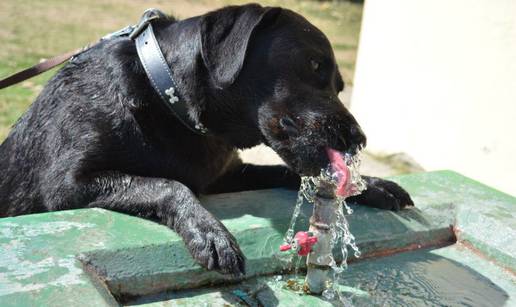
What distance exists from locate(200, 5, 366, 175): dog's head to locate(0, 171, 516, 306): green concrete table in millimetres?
418

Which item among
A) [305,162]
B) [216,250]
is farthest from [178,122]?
[216,250]

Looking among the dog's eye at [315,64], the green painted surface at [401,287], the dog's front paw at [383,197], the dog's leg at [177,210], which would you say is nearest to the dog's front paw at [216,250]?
the dog's leg at [177,210]

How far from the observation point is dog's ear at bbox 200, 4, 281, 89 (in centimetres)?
271

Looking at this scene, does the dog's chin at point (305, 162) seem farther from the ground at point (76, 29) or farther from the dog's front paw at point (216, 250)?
the ground at point (76, 29)

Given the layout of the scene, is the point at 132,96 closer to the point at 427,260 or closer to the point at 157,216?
the point at 157,216

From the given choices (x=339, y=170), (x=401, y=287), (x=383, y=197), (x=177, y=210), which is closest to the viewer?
(x=339, y=170)

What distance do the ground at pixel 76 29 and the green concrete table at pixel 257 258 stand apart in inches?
110

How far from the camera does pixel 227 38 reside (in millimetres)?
2748

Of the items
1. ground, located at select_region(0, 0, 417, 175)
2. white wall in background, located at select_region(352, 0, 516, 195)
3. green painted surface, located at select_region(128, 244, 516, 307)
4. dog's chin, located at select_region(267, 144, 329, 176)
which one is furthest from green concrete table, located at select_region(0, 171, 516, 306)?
ground, located at select_region(0, 0, 417, 175)

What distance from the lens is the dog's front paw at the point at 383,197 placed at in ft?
10.5

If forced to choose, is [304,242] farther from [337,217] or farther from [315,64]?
[315,64]

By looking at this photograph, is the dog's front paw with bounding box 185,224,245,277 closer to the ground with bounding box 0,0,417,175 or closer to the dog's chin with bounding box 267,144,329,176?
the dog's chin with bounding box 267,144,329,176

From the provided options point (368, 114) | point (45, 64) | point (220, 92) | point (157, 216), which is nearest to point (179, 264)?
point (157, 216)

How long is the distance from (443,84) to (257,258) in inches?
138
